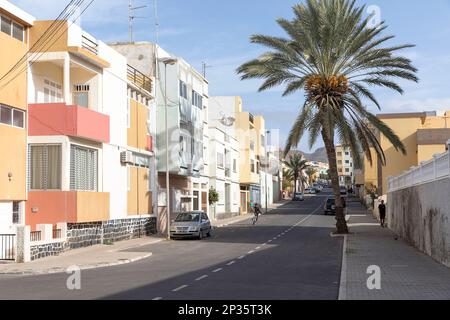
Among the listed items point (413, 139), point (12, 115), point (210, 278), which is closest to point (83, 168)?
point (12, 115)

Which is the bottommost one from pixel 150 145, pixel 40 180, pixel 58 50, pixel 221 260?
pixel 221 260

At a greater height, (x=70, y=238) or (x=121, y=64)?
(x=121, y=64)

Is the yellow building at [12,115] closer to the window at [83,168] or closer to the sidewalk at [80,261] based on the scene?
the window at [83,168]

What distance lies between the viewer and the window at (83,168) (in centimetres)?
2536

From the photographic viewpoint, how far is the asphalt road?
12312 millimetres

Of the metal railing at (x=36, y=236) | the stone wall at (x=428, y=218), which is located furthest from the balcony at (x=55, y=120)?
the stone wall at (x=428, y=218)

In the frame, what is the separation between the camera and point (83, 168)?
26.4 metres

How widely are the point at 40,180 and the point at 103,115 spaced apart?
4.20 metres

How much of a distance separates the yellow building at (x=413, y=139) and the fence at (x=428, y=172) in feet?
90.5

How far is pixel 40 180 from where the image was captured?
2503cm

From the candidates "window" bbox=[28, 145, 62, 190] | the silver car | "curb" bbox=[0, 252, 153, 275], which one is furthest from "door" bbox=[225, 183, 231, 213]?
"curb" bbox=[0, 252, 153, 275]
